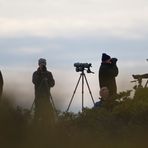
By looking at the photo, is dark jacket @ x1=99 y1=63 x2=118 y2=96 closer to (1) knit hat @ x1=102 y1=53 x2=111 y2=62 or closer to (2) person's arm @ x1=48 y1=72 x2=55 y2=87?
(1) knit hat @ x1=102 y1=53 x2=111 y2=62

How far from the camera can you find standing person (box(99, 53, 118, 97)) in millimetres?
16891

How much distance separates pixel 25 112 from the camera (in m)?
11.9

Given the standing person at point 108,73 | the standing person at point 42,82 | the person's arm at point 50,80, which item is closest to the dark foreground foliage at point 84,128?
the standing person at point 42,82

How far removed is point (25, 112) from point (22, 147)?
1.05 metres

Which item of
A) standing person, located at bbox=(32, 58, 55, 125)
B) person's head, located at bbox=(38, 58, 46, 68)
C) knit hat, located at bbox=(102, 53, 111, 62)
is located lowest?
standing person, located at bbox=(32, 58, 55, 125)

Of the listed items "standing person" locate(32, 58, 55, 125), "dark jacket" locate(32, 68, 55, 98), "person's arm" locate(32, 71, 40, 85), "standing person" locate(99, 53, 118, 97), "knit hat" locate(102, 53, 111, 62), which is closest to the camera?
"standing person" locate(32, 58, 55, 125)

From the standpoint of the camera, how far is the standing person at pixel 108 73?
16891 millimetres

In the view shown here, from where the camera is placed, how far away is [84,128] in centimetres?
1280

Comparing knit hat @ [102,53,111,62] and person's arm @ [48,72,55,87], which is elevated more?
knit hat @ [102,53,111,62]

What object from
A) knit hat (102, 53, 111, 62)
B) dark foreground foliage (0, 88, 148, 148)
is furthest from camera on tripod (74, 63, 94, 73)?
dark foreground foliage (0, 88, 148, 148)

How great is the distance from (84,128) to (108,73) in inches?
171

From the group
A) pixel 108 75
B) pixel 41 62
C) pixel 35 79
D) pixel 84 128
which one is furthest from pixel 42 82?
pixel 84 128

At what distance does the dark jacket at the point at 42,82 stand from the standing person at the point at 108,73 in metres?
1.27

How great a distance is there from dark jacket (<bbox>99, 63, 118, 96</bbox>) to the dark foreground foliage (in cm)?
278
